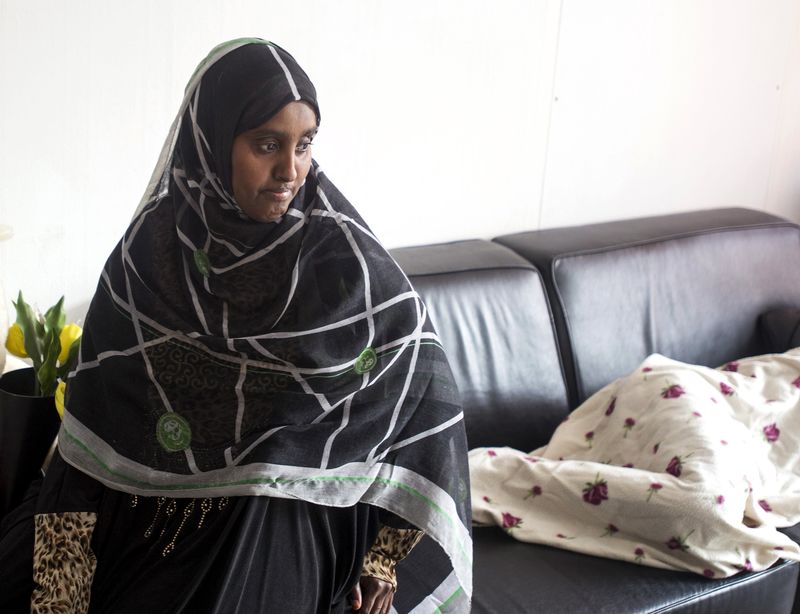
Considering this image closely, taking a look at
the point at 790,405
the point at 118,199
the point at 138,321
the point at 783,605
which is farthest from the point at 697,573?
the point at 118,199

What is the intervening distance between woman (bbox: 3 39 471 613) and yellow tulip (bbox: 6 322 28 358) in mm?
310

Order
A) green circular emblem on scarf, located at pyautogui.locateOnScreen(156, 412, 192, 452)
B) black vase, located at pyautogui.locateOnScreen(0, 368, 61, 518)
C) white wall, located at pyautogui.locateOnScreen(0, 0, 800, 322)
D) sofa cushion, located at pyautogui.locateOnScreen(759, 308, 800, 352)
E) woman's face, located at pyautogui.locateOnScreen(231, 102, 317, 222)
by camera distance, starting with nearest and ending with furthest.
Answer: woman's face, located at pyautogui.locateOnScreen(231, 102, 317, 222), green circular emblem on scarf, located at pyautogui.locateOnScreen(156, 412, 192, 452), black vase, located at pyautogui.locateOnScreen(0, 368, 61, 518), white wall, located at pyautogui.locateOnScreen(0, 0, 800, 322), sofa cushion, located at pyautogui.locateOnScreen(759, 308, 800, 352)

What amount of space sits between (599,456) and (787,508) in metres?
0.37

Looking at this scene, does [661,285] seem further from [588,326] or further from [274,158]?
[274,158]

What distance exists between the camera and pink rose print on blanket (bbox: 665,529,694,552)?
169 centimetres

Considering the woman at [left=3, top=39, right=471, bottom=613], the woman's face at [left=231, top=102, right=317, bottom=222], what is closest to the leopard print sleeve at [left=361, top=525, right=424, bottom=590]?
the woman at [left=3, top=39, right=471, bottom=613]

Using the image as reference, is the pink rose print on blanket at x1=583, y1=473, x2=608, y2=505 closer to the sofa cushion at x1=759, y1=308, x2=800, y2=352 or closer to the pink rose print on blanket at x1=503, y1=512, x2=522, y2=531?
the pink rose print on blanket at x1=503, y1=512, x2=522, y2=531

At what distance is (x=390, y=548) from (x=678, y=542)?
1.97 feet

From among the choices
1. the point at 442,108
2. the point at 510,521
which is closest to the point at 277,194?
the point at 510,521

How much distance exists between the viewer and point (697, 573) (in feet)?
5.62

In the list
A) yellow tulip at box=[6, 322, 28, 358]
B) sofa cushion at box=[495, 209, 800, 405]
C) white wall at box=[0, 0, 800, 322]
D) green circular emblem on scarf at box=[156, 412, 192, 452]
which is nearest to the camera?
green circular emblem on scarf at box=[156, 412, 192, 452]

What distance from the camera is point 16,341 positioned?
5.42ft

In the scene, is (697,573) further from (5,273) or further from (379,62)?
(5,273)

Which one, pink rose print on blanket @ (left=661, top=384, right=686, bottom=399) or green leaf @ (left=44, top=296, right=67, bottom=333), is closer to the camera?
green leaf @ (left=44, top=296, right=67, bottom=333)
